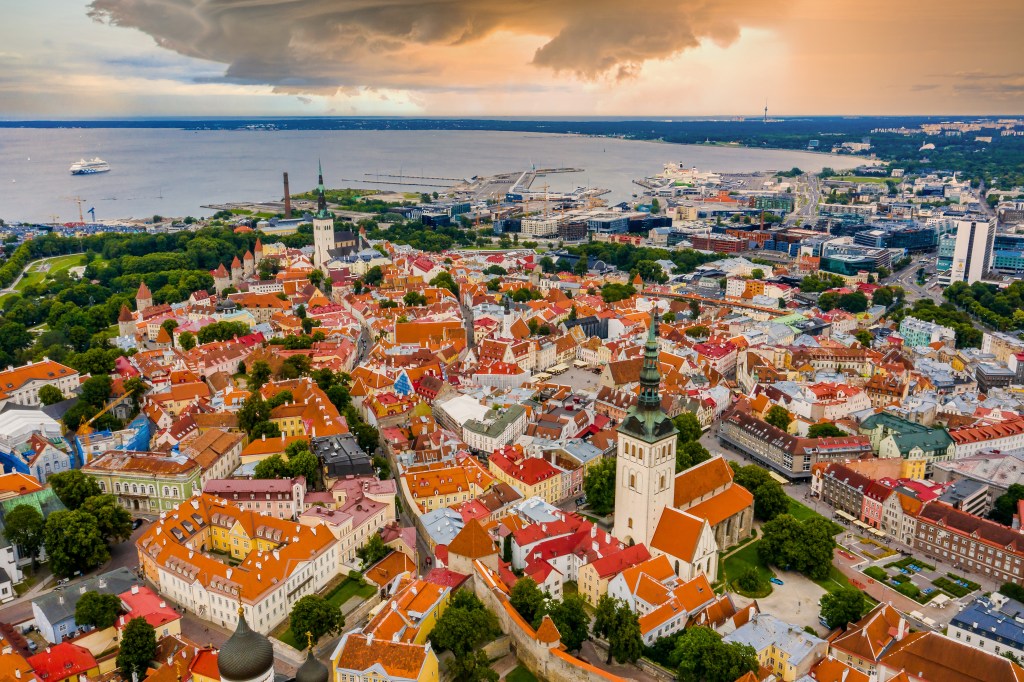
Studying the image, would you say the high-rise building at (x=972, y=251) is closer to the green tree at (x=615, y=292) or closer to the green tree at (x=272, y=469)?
the green tree at (x=615, y=292)

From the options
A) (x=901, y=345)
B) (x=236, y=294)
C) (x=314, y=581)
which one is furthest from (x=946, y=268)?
(x=314, y=581)

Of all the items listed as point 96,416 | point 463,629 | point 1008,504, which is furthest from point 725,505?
point 96,416

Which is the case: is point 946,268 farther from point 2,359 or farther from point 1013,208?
point 2,359

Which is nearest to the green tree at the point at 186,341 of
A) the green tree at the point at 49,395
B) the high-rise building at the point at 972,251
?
the green tree at the point at 49,395

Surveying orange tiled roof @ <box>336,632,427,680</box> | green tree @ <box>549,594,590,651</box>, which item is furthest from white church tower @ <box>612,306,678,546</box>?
orange tiled roof @ <box>336,632,427,680</box>

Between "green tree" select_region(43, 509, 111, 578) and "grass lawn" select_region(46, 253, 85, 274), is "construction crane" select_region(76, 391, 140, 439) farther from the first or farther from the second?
"grass lawn" select_region(46, 253, 85, 274)

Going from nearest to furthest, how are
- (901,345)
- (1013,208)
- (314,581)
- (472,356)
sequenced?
(314,581) < (472,356) < (901,345) < (1013,208)
